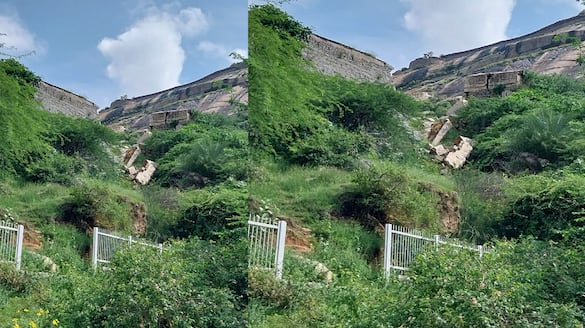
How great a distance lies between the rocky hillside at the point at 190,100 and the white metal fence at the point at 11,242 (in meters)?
0.48

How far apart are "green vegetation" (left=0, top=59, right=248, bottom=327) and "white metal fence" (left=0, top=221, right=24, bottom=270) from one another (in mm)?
22

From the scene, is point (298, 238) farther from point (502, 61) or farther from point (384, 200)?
point (502, 61)

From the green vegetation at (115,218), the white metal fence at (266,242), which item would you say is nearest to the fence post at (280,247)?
the white metal fence at (266,242)

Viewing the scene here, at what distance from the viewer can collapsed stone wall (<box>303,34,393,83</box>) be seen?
2.82 metres

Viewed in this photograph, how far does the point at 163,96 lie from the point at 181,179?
0.34 meters

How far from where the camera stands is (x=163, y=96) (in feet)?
9.06

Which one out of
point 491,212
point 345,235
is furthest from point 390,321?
point 491,212

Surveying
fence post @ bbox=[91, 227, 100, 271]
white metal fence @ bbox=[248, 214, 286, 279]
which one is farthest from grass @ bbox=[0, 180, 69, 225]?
white metal fence @ bbox=[248, 214, 286, 279]

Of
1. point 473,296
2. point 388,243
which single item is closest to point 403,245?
point 388,243

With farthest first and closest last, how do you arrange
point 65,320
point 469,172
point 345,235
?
point 469,172 → point 345,235 → point 65,320

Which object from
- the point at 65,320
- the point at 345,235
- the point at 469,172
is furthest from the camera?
the point at 469,172

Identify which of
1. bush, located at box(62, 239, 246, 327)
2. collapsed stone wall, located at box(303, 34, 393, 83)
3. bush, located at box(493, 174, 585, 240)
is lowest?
bush, located at box(62, 239, 246, 327)

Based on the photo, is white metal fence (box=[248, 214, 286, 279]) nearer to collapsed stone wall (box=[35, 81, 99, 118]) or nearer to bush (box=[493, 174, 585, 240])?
collapsed stone wall (box=[35, 81, 99, 118])

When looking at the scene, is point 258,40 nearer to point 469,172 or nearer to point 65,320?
point 469,172
